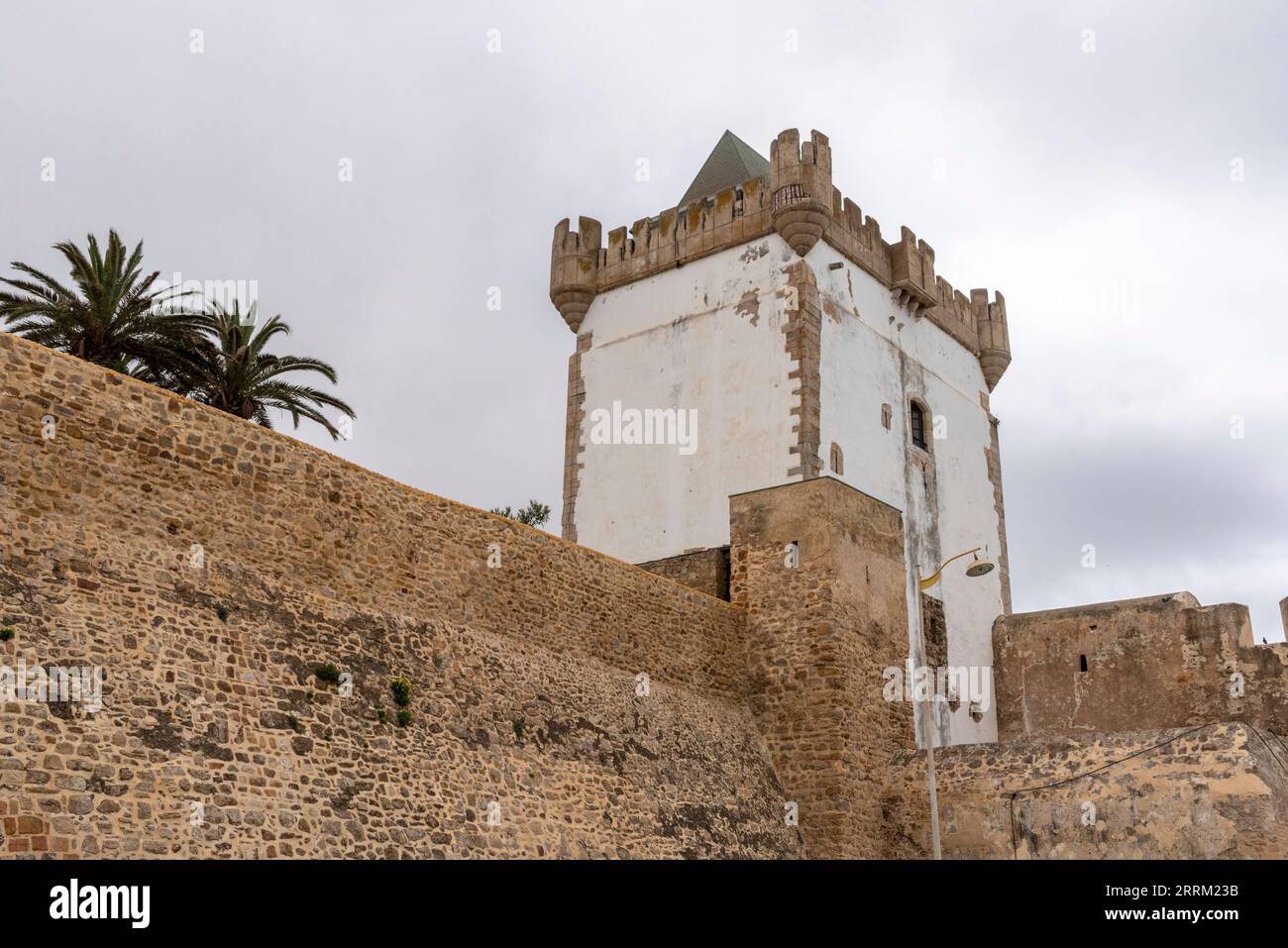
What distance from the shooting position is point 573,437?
2278 cm

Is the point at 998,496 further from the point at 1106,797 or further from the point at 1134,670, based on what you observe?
the point at 1106,797

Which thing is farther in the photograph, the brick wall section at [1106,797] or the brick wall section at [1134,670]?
the brick wall section at [1134,670]

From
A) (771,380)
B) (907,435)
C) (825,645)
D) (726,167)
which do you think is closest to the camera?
(825,645)

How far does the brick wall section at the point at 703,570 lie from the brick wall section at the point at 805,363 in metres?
1.72

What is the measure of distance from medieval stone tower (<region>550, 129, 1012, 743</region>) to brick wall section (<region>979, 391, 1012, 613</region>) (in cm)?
7

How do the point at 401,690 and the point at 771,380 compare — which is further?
the point at 771,380

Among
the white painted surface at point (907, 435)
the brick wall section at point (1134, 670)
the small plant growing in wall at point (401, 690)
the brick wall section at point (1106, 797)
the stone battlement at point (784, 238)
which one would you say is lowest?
the brick wall section at point (1106, 797)

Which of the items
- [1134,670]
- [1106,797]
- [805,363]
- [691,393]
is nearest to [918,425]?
[805,363]

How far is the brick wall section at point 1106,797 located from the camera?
46.4 feet

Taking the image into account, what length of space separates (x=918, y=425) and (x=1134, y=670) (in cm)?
551

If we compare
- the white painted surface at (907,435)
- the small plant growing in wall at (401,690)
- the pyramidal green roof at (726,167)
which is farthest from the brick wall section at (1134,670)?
the small plant growing in wall at (401,690)

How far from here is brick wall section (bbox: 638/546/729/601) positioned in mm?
18688

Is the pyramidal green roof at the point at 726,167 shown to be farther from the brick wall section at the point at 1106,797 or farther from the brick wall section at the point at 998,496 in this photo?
the brick wall section at the point at 1106,797
